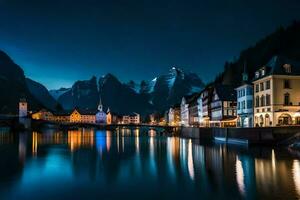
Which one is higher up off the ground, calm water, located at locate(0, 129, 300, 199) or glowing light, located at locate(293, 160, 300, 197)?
glowing light, located at locate(293, 160, 300, 197)

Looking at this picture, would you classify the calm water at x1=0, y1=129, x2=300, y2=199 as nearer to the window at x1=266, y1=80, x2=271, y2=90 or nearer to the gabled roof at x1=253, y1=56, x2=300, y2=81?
the window at x1=266, y1=80, x2=271, y2=90

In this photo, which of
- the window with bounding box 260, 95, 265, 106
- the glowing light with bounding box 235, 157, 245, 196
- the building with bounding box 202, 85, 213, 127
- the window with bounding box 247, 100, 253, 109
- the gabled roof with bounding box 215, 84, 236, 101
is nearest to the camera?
the glowing light with bounding box 235, 157, 245, 196

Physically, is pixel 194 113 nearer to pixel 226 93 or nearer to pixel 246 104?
pixel 226 93

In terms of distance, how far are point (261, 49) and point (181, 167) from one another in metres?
140

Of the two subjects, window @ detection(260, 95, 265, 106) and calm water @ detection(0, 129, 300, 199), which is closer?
calm water @ detection(0, 129, 300, 199)

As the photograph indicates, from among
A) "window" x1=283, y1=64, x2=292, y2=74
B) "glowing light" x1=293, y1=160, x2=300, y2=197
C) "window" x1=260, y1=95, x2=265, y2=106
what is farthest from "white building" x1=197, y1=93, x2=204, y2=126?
"glowing light" x1=293, y1=160, x2=300, y2=197

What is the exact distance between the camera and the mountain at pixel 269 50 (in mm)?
153625

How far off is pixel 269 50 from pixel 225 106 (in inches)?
2685

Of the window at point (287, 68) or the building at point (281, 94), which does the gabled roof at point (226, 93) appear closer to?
the building at point (281, 94)

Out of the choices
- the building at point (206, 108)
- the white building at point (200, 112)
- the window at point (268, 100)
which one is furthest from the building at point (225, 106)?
the window at point (268, 100)

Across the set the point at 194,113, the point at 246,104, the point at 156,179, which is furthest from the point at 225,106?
the point at 156,179

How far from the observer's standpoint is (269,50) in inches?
6344

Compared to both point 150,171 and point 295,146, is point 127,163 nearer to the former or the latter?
point 150,171

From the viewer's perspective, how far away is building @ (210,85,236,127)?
4125 inches
